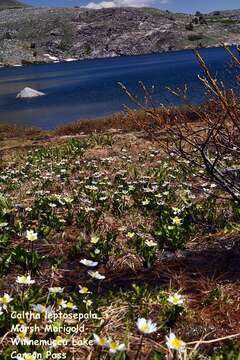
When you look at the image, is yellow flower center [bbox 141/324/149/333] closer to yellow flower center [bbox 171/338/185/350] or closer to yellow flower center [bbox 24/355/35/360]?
yellow flower center [bbox 171/338/185/350]

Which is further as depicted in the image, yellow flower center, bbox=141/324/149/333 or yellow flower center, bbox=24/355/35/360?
yellow flower center, bbox=24/355/35/360

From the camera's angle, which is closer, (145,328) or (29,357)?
(145,328)

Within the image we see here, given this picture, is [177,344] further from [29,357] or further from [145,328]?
[29,357]

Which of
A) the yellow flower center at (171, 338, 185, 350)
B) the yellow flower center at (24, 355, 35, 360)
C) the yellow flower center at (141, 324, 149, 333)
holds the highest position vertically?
the yellow flower center at (141, 324, 149, 333)

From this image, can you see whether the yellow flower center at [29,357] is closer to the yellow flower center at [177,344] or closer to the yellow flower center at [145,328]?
the yellow flower center at [145,328]

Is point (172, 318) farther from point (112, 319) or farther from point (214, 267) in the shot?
point (214, 267)

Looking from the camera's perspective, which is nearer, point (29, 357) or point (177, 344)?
point (177, 344)

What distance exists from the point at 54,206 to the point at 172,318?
3.98 meters

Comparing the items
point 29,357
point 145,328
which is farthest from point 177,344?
point 29,357

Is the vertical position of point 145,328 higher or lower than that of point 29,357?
higher

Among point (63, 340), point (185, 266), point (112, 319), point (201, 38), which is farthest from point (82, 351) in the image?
point (201, 38)

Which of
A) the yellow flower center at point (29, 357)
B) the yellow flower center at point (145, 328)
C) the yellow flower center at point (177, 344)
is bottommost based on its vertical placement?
the yellow flower center at point (29, 357)

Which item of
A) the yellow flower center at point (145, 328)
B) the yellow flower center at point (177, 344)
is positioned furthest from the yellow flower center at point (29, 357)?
the yellow flower center at point (177, 344)

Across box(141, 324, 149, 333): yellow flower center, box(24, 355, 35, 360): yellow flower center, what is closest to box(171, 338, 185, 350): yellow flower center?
box(141, 324, 149, 333): yellow flower center
